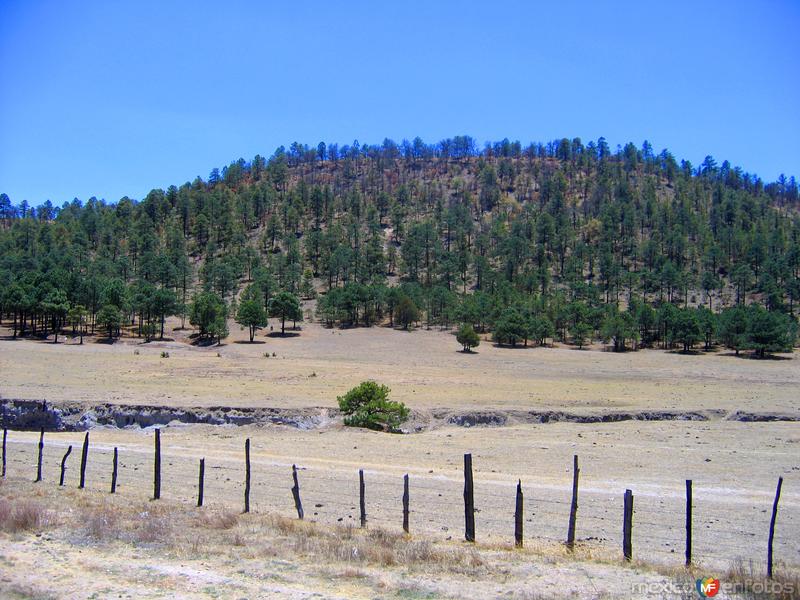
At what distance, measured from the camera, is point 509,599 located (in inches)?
433

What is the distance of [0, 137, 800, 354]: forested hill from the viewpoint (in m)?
100

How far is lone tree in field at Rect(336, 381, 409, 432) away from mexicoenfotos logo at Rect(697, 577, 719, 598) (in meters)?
26.4

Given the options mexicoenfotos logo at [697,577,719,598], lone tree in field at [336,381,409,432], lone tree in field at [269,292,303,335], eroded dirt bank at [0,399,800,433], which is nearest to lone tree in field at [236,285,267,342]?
lone tree in field at [269,292,303,335]

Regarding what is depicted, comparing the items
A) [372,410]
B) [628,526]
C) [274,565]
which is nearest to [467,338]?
[372,410]

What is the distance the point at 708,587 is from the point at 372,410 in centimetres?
2708

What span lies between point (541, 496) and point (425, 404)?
23.7 meters

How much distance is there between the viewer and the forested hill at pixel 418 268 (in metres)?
100

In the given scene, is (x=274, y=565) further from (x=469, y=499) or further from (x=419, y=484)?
(x=419, y=484)

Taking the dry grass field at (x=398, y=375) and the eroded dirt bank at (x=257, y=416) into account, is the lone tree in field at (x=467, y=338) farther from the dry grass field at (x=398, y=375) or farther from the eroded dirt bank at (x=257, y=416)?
the eroded dirt bank at (x=257, y=416)

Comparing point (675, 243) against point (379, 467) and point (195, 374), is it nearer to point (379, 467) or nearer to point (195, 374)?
point (195, 374)

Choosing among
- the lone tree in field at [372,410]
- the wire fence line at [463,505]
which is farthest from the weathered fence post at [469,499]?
the lone tree in field at [372,410]

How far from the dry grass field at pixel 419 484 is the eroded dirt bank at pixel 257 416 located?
888 millimetres

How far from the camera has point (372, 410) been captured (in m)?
37.3

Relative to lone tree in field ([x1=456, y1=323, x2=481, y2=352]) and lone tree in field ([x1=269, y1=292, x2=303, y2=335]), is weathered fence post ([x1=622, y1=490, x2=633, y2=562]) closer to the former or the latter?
lone tree in field ([x1=456, y1=323, x2=481, y2=352])
